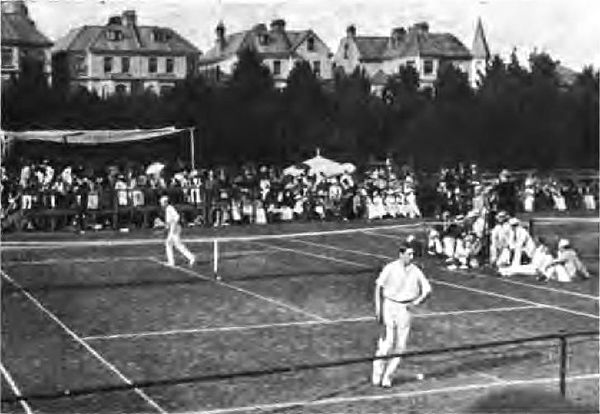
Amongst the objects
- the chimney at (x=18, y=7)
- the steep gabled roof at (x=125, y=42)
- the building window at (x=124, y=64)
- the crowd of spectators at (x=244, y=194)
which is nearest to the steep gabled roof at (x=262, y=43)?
the steep gabled roof at (x=125, y=42)

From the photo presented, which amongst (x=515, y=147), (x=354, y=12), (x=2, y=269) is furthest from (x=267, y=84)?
(x=354, y=12)

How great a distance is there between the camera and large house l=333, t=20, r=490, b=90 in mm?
59562

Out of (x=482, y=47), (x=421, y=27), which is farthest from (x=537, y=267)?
(x=421, y=27)

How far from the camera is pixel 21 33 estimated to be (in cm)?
4644

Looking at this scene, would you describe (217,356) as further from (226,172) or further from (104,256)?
(226,172)

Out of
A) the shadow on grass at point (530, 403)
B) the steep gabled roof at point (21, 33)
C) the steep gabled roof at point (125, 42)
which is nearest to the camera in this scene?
the shadow on grass at point (530, 403)

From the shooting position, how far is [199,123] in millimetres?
41969

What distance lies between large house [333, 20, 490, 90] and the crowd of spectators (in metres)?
18.2

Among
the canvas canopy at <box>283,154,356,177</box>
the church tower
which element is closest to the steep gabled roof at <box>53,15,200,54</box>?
the canvas canopy at <box>283,154,356,177</box>

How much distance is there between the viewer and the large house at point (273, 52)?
4719cm

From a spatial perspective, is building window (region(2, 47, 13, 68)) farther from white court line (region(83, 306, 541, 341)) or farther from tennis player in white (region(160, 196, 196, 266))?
white court line (region(83, 306, 541, 341))

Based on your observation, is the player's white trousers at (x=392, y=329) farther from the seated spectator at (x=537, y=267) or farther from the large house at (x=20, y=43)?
the large house at (x=20, y=43)

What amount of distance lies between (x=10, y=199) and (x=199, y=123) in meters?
11.9

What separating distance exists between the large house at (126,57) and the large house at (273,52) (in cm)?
142
